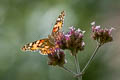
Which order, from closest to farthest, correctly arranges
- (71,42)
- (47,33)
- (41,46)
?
1. (41,46)
2. (71,42)
3. (47,33)

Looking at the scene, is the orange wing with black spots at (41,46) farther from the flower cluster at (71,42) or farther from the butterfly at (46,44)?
the flower cluster at (71,42)

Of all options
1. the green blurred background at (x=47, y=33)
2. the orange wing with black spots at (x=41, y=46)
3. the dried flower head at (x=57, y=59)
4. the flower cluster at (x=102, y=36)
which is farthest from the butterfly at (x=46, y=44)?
the green blurred background at (x=47, y=33)

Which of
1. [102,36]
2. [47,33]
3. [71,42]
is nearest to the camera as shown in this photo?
[71,42]

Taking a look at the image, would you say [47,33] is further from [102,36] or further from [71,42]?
[71,42]

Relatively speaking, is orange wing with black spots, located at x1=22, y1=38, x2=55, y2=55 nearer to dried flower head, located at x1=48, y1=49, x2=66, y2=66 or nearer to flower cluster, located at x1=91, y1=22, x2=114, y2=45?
dried flower head, located at x1=48, y1=49, x2=66, y2=66

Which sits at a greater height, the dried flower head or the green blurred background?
the green blurred background

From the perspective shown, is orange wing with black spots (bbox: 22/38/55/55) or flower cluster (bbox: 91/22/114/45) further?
flower cluster (bbox: 91/22/114/45)

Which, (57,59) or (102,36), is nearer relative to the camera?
(57,59)

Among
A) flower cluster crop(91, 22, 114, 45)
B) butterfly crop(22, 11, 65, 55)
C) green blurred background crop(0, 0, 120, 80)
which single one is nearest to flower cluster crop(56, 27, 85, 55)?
butterfly crop(22, 11, 65, 55)

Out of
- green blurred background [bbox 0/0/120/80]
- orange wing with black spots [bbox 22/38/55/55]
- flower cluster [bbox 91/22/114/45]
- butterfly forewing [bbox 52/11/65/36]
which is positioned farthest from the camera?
green blurred background [bbox 0/0/120/80]

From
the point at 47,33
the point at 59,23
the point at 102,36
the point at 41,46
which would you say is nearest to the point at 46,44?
the point at 41,46
